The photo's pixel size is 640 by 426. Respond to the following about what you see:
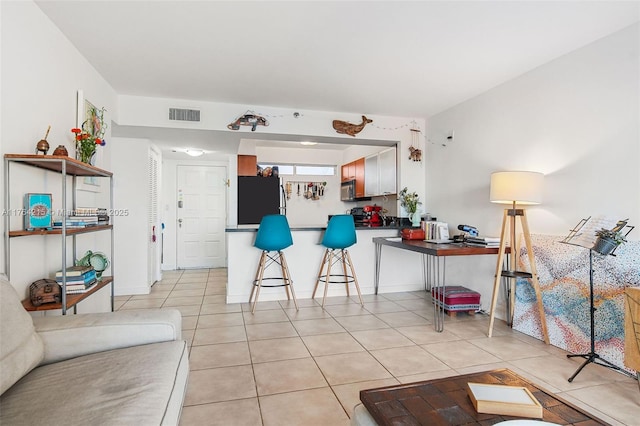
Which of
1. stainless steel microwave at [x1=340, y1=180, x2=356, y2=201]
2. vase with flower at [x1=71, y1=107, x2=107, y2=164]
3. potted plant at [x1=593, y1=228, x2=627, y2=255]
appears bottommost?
potted plant at [x1=593, y1=228, x2=627, y2=255]

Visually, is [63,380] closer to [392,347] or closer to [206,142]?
[392,347]

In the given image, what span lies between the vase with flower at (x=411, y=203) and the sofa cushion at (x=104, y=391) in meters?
3.54

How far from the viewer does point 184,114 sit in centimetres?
390

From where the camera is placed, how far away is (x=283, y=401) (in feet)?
6.48

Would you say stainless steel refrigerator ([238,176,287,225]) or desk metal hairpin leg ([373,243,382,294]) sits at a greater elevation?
stainless steel refrigerator ([238,176,287,225])

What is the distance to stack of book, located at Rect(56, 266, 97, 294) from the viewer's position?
233 cm

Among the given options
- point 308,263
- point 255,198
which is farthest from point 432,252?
point 255,198

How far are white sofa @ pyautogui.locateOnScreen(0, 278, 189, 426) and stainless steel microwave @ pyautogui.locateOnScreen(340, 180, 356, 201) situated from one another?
5.09 meters

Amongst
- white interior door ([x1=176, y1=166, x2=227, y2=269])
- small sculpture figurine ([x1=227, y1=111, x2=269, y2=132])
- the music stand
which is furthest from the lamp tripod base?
white interior door ([x1=176, y1=166, x2=227, y2=269])

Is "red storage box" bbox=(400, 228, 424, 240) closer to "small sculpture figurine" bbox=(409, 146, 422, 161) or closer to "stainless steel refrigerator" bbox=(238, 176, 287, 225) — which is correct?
"small sculpture figurine" bbox=(409, 146, 422, 161)

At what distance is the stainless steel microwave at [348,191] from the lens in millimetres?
6658

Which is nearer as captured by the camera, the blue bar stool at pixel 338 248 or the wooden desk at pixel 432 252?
the wooden desk at pixel 432 252

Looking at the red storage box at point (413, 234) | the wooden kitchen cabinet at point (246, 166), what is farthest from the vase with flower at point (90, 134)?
the red storage box at point (413, 234)

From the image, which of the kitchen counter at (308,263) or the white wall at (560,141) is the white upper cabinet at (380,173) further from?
the white wall at (560,141)
